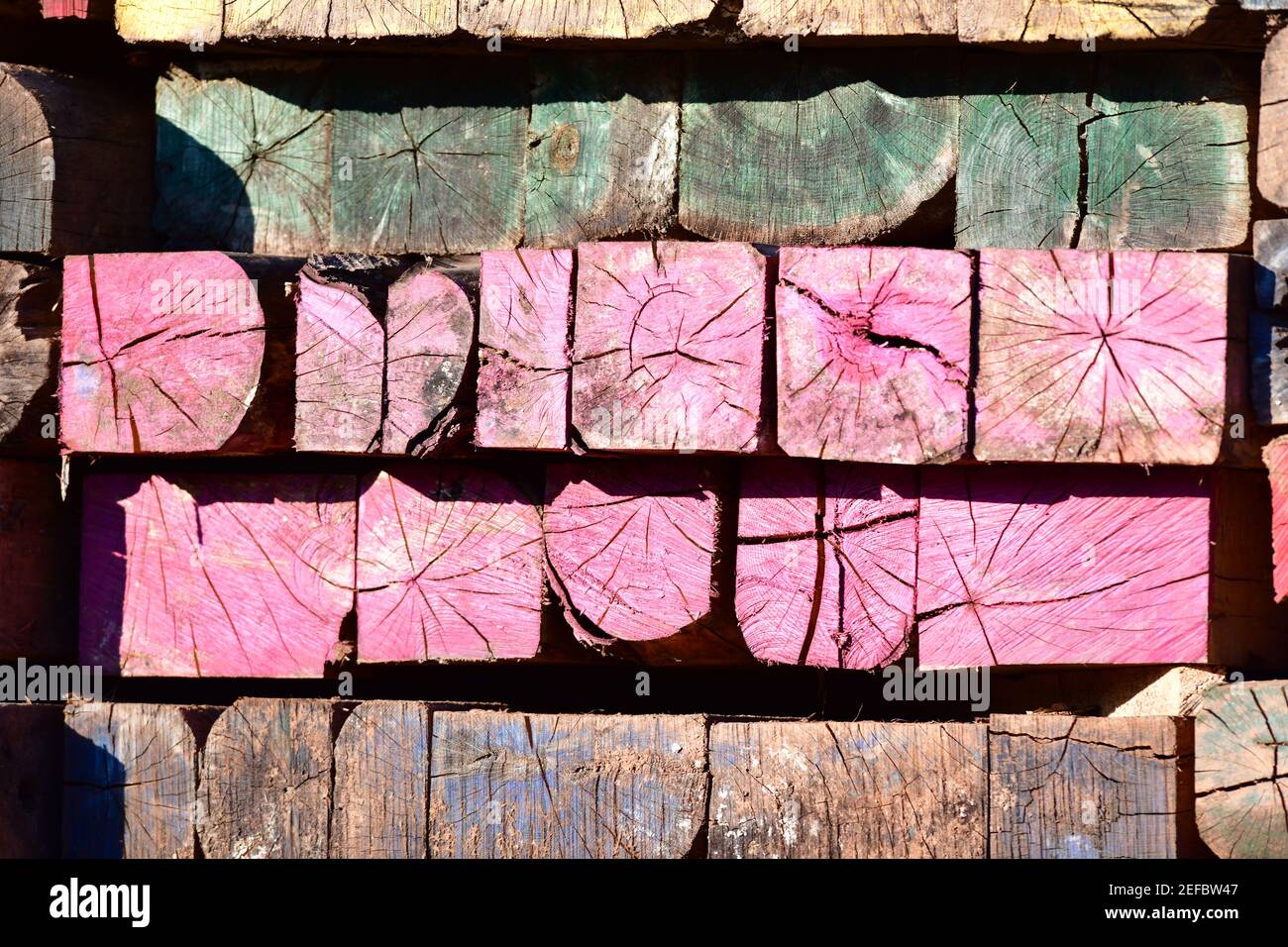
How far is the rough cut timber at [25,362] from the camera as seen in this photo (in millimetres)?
3898

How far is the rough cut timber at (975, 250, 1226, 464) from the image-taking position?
10.7 feet

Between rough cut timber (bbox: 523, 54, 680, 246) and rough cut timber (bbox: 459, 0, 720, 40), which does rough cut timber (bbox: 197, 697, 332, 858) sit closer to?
rough cut timber (bbox: 523, 54, 680, 246)

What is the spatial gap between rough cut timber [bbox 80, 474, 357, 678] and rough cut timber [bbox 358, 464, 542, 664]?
96 mm

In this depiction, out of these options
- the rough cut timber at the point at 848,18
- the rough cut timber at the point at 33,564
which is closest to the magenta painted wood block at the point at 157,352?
the rough cut timber at the point at 33,564

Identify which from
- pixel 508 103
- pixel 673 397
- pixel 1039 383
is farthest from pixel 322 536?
pixel 1039 383

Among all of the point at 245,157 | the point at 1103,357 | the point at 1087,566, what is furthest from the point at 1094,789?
the point at 245,157

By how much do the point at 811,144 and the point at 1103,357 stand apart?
3.19 ft

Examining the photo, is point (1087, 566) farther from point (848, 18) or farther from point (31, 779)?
point (31, 779)

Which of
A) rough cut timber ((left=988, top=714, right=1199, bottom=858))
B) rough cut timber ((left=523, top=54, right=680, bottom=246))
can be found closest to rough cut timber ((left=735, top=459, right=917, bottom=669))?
rough cut timber ((left=988, top=714, right=1199, bottom=858))

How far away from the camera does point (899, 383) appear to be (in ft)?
11.0

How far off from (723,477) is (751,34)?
1169 mm

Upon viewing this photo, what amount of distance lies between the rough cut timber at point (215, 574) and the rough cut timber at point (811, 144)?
1319 mm

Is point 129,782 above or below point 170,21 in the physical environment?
below

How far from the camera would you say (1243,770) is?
10.4 ft
